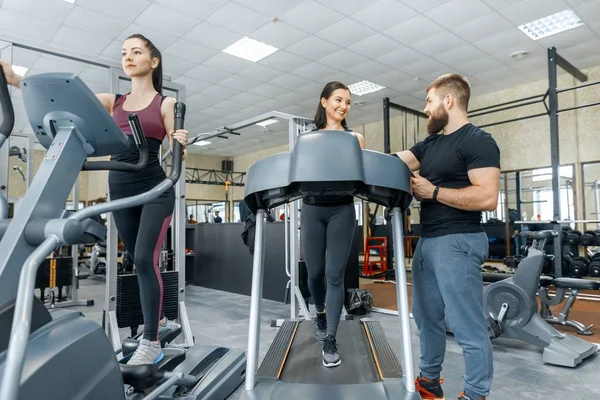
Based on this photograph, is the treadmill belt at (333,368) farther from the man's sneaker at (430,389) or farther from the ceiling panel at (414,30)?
the ceiling panel at (414,30)

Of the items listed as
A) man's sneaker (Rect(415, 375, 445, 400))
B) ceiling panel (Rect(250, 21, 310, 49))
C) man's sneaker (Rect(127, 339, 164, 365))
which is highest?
ceiling panel (Rect(250, 21, 310, 49))

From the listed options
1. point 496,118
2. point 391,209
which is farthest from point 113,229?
point 496,118

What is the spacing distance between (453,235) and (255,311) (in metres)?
0.80

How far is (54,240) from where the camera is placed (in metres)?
0.84

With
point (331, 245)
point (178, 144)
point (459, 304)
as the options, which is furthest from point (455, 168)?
point (178, 144)

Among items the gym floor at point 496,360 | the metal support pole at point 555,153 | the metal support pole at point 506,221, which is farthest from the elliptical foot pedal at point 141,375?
the metal support pole at point 506,221

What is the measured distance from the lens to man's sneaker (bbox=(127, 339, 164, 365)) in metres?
1.50

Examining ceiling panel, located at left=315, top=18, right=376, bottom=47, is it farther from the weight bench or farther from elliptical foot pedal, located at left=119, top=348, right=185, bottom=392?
elliptical foot pedal, located at left=119, top=348, right=185, bottom=392

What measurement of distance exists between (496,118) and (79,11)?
7.08 meters

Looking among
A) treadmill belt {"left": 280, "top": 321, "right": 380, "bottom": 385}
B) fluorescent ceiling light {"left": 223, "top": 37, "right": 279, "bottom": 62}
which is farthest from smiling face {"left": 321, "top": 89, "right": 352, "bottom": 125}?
fluorescent ceiling light {"left": 223, "top": 37, "right": 279, "bottom": 62}

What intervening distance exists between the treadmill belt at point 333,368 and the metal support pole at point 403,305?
0.77 feet

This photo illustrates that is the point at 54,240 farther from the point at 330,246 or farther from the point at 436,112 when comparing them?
the point at 436,112

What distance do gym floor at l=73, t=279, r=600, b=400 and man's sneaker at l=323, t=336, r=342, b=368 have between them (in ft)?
0.15

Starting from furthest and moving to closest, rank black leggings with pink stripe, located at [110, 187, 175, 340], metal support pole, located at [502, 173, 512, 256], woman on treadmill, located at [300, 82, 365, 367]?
1. metal support pole, located at [502, 173, 512, 256]
2. woman on treadmill, located at [300, 82, 365, 367]
3. black leggings with pink stripe, located at [110, 187, 175, 340]
